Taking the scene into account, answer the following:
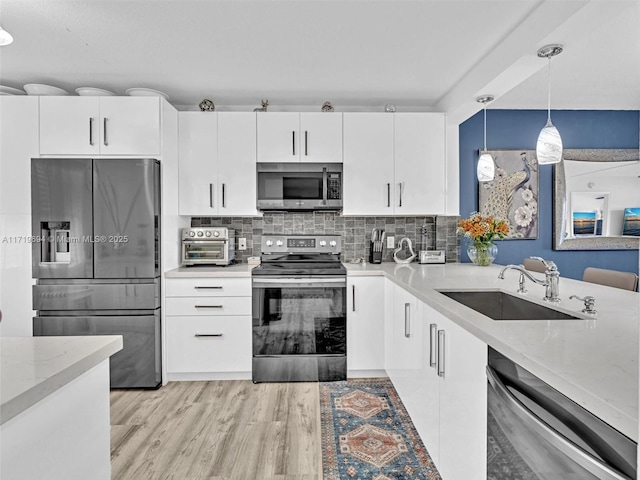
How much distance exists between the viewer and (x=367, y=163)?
10.8 ft

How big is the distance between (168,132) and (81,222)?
95cm

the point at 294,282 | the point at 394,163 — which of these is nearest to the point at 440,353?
the point at 294,282

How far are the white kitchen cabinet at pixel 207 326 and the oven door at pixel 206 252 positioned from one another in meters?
0.28

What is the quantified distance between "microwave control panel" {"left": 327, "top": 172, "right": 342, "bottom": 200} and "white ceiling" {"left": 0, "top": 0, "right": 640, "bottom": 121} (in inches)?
27.4

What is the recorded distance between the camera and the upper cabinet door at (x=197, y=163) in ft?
10.6

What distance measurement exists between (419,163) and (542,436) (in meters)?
2.73

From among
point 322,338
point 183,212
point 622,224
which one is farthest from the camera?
point 622,224

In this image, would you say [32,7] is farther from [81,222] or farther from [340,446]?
[340,446]

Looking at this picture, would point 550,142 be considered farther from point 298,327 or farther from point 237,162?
point 237,162

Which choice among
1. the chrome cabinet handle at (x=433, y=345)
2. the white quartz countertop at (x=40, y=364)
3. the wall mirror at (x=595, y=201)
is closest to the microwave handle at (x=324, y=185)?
the chrome cabinet handle at (x=433, y=345)

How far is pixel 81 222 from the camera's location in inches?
111

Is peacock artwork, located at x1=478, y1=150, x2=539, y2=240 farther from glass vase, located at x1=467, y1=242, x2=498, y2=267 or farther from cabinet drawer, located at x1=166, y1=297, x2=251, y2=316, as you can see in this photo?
cabinet drawer, located at x1=166, y1=297, x2=251, y2=316

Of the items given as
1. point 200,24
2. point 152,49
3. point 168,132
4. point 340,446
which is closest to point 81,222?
point 168,132

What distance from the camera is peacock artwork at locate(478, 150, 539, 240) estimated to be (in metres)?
3.59
